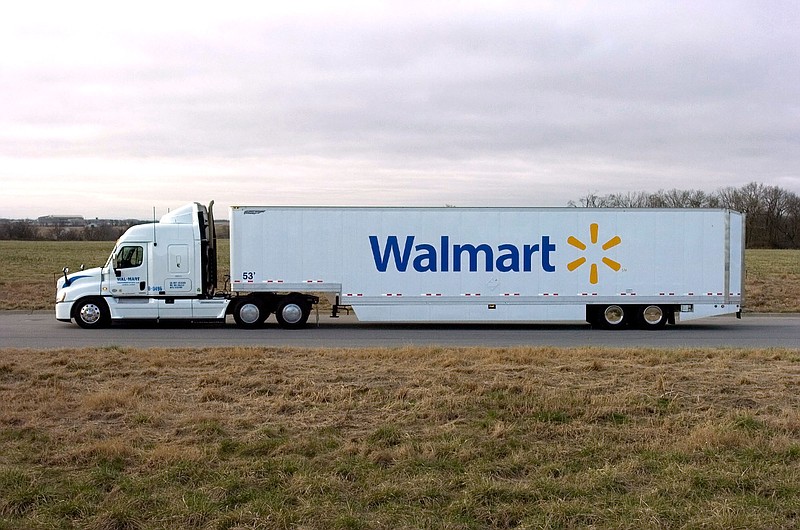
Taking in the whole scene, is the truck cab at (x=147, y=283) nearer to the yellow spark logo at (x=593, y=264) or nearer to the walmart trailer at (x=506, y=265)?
the walmart trailer at (x=506, y=265)

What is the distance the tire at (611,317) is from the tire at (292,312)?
737cm

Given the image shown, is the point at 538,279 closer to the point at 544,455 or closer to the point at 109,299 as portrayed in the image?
the point at 109,299

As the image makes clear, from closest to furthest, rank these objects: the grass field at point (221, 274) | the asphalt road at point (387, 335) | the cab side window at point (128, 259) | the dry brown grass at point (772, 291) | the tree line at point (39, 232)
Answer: the asphalt road at point (387, 335)
the cab side window at point (128, 259)
the dry brown grass at point (772, 291)
the grass field at point (221, 274)
the tree line at point (39, 232)

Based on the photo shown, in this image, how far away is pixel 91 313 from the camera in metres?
19.5

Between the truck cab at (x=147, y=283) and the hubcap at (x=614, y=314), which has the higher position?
the truck cab at (x=147, y=283)

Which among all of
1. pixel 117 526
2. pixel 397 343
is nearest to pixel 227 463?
pixel 117 526

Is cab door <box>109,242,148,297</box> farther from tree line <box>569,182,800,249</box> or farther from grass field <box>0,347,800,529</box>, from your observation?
tree line <box>569,182,800,249</box>

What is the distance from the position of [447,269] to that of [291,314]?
4.03 metres

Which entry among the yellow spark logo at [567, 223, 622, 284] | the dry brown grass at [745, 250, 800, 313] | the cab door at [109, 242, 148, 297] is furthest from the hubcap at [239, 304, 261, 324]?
the dry brown grass at [745, 250, 800, 313]

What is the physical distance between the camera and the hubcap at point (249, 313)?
63.9 feet

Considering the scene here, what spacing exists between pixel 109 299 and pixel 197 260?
237cm

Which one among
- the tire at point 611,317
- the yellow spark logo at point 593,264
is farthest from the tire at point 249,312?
the tire at point 611,317

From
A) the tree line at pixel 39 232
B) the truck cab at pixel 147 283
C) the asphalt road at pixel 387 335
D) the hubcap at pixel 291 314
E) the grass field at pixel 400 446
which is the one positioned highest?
the tree line at pixel 39 232

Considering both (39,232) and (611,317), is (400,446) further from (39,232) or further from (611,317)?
(39,232)
